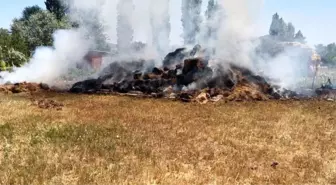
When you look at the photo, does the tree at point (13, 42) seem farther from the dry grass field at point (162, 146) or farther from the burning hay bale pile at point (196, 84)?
the dry grass field at point (162, 146)

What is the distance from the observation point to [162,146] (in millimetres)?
12562

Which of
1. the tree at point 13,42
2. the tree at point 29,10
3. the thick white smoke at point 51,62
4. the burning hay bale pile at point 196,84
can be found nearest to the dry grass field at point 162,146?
the burning hay bale pile at point 196,84

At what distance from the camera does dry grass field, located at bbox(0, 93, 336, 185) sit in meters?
9.28

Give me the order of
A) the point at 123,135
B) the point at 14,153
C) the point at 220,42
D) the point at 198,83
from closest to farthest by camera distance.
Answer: the point at 14,153 < the point at 123,135 < the point at 198,83 < the point at 220,42

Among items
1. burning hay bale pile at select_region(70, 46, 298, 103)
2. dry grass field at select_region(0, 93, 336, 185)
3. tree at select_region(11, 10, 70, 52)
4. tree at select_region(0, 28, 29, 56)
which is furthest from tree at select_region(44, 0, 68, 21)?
dry grass field at select_region(0, 93, 336, 185)

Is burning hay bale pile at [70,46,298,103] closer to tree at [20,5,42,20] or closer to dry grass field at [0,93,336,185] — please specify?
dry grass field at [0,93,336,185]

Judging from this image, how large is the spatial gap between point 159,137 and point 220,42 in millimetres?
27610

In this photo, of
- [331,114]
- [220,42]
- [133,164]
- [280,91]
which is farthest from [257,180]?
[220,42]

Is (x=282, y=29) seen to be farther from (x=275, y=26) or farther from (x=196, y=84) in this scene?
(x=196, y=84)

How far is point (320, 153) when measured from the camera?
1296 centimetres

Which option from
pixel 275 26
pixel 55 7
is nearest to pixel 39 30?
pixel 55 7

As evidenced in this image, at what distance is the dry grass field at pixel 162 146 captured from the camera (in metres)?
9.28

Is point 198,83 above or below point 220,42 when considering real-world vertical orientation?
below

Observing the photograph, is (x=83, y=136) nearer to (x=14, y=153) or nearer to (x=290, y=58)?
(x=14, y=153)
